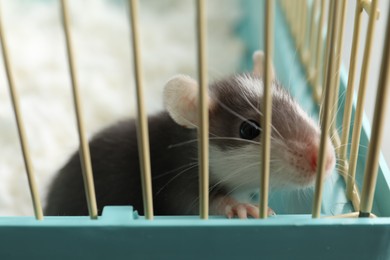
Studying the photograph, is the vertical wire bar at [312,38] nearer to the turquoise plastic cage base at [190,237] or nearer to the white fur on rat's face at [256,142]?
the white fur on rat's face at [256,142]

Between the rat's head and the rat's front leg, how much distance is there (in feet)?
0.22

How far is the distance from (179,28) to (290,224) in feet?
5.26

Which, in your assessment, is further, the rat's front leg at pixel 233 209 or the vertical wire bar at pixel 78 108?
the rat's front leg at pixel 233 209

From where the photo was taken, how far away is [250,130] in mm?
1235

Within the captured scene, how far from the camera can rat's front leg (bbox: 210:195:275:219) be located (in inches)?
42.4

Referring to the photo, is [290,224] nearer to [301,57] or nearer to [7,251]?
[7,251]

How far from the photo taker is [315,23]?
1.63 metres

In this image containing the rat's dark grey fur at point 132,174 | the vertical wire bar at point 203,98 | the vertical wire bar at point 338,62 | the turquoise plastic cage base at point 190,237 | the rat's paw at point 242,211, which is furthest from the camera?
the rat's dark grey fur at point 132,174

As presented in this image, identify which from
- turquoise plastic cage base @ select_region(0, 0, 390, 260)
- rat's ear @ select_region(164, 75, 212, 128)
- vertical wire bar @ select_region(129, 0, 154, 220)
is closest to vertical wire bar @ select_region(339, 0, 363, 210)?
turquoise plastic cage base @ select_region(0, 0, 390, 260)

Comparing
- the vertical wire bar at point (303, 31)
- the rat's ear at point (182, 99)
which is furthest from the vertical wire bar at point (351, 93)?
the vertical wire bar at point (303, 31)

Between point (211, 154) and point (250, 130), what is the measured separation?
110mm

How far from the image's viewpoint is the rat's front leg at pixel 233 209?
108cm

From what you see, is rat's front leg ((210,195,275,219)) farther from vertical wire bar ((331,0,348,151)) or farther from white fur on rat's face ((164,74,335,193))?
vertical wire bar ((331,0,348,151))

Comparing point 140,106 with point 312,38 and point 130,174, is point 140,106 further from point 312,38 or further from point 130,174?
point 312,38
